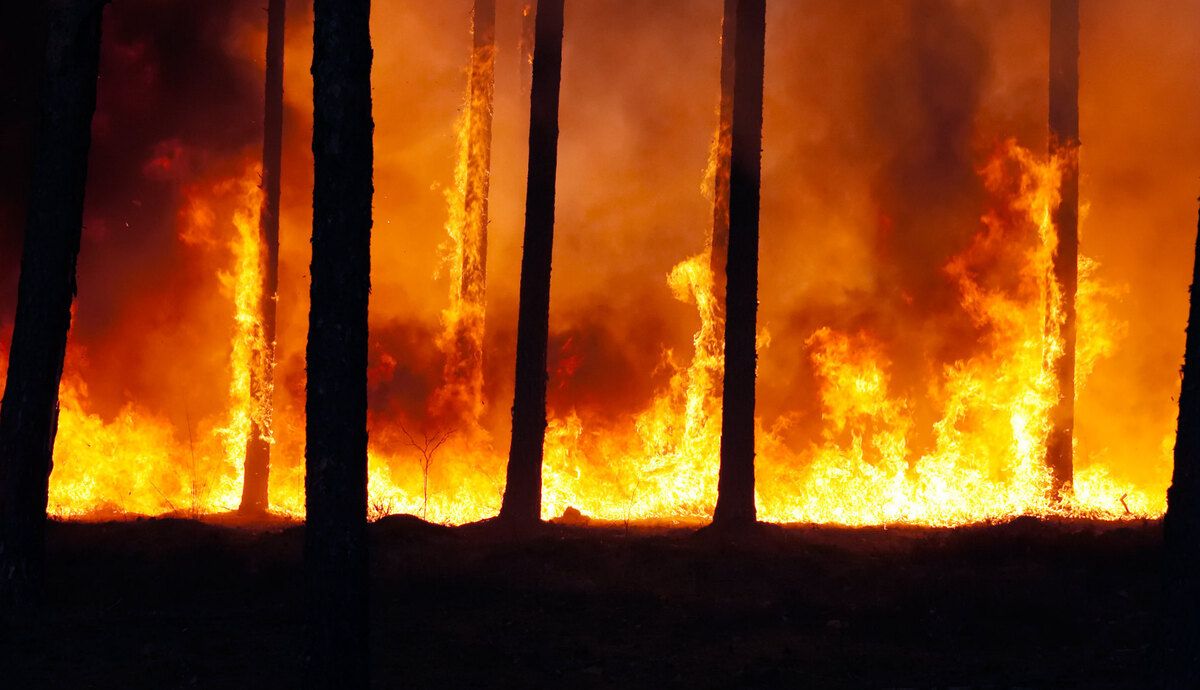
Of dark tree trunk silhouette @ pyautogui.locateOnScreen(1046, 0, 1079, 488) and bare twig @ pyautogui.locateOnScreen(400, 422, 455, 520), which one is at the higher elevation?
dark tree trunk silhouette @ pyautogui.locateOnScreen(1046, 0, 1079, 488)

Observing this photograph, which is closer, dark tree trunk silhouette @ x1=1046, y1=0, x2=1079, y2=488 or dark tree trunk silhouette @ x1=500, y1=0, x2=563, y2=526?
dark tree trunk silhouette @ x1=500, y1=0, x2=563, y2=526

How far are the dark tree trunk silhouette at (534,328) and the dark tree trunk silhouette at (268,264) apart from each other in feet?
24.0

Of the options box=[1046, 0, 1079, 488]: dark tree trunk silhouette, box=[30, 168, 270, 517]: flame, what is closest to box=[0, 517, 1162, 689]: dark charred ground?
box=[1046, 0, 1079, 488]: dark tree trunk silhouette

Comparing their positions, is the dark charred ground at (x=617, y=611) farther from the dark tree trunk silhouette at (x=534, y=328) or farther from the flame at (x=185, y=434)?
the flame at (x=185, y=434)

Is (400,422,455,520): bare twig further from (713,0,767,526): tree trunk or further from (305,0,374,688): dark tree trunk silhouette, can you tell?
(305,0,374,688): dark tree trunk silhouette

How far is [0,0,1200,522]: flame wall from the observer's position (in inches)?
1007

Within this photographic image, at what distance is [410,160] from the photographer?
1204 inches

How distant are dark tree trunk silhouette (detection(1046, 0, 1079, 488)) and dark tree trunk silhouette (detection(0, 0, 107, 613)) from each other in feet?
56.6

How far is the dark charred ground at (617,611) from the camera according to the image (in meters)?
9.90

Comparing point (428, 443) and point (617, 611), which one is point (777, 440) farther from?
point (617, 611)

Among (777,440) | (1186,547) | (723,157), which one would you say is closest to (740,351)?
(777,440)

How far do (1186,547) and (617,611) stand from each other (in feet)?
19.3

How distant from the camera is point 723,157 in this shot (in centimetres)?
2497

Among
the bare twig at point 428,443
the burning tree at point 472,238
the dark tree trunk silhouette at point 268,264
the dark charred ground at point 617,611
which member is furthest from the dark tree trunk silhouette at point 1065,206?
the dark tree trunk silhouette at point 268,264
